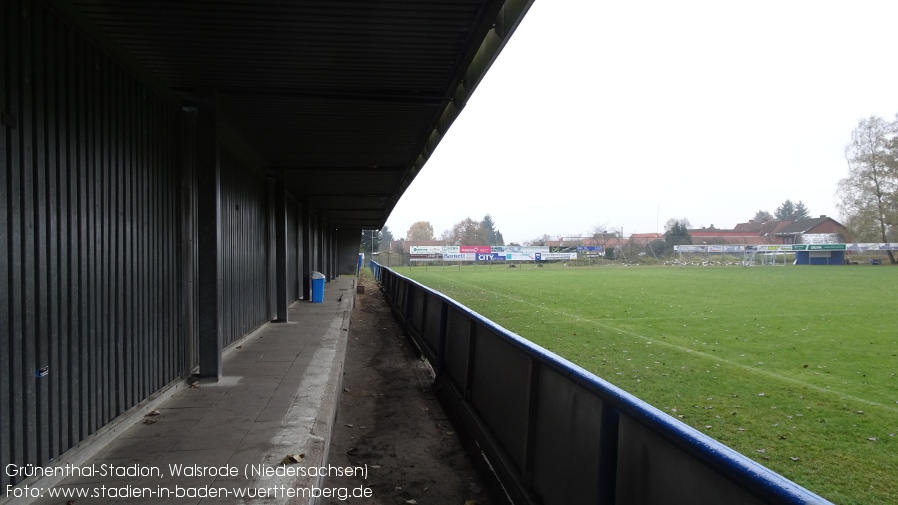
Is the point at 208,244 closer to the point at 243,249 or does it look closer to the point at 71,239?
the point at 71,239

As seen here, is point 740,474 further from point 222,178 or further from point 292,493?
point 222,178

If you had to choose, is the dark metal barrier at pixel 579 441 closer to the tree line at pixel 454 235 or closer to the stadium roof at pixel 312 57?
the stadium roof at pixel 312 57

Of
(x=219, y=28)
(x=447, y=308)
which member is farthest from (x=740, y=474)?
(x=447, y=308)

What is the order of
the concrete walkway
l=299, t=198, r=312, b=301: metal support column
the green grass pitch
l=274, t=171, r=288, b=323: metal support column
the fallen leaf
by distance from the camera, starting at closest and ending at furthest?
the concrete walkway → the fallen leaf → the green grass pitch → l=274, t=171, r=288, b=323: metal support column → l=299, t=198, r=312, b=301: metal support column

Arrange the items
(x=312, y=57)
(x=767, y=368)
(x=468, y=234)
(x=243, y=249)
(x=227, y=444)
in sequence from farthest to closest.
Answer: (x=468, y=234) → (x=243, y=249) → (x=767, y=368) → (x=312, y=57) → (x=227, y=444)

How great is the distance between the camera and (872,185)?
6712 centimetres

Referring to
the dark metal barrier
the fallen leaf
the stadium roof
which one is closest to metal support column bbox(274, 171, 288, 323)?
the stadium roof

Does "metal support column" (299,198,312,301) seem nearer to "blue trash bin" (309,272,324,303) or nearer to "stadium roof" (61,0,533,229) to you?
"blue trash bin" (309,272,324,303)

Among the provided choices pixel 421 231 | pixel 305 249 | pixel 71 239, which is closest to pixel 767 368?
pixel 71 239

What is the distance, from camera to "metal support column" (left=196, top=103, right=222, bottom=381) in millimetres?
6887

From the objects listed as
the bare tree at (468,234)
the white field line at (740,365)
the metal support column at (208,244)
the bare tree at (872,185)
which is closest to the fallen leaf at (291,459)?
the metal support column at (208,244)

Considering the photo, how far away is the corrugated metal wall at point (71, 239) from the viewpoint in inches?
140

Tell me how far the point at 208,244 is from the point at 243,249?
3676 mm

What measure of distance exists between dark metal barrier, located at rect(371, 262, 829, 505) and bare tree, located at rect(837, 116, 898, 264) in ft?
244
